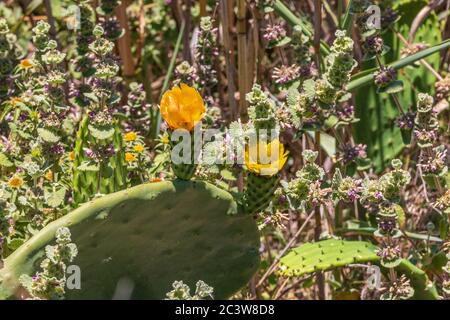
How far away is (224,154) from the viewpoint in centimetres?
263

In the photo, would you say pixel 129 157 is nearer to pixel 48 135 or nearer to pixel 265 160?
pixel 48 135

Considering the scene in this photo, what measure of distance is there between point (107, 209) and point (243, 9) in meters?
0.89

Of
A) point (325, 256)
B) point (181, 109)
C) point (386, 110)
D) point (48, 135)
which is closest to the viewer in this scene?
point (181, 109)

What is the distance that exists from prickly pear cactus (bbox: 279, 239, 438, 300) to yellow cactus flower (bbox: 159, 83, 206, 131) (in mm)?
546

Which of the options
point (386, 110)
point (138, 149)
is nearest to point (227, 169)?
point (138, 149)

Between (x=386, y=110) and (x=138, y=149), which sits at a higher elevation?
(x=386, y=110)

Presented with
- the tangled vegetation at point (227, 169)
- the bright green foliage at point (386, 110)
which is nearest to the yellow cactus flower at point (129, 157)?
the tangled vegetation at point (227, 169)

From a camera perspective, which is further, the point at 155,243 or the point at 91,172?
the point at 91,172

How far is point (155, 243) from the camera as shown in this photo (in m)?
2.45

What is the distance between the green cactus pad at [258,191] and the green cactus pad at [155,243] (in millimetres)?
39

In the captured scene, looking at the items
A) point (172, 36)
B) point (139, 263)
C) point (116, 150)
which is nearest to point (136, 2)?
point (172, 36)

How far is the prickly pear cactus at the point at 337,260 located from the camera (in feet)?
8.86

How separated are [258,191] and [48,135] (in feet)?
1.85

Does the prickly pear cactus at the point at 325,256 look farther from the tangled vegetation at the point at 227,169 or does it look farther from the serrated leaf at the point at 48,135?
the serrated leaf at the point at 48,135
